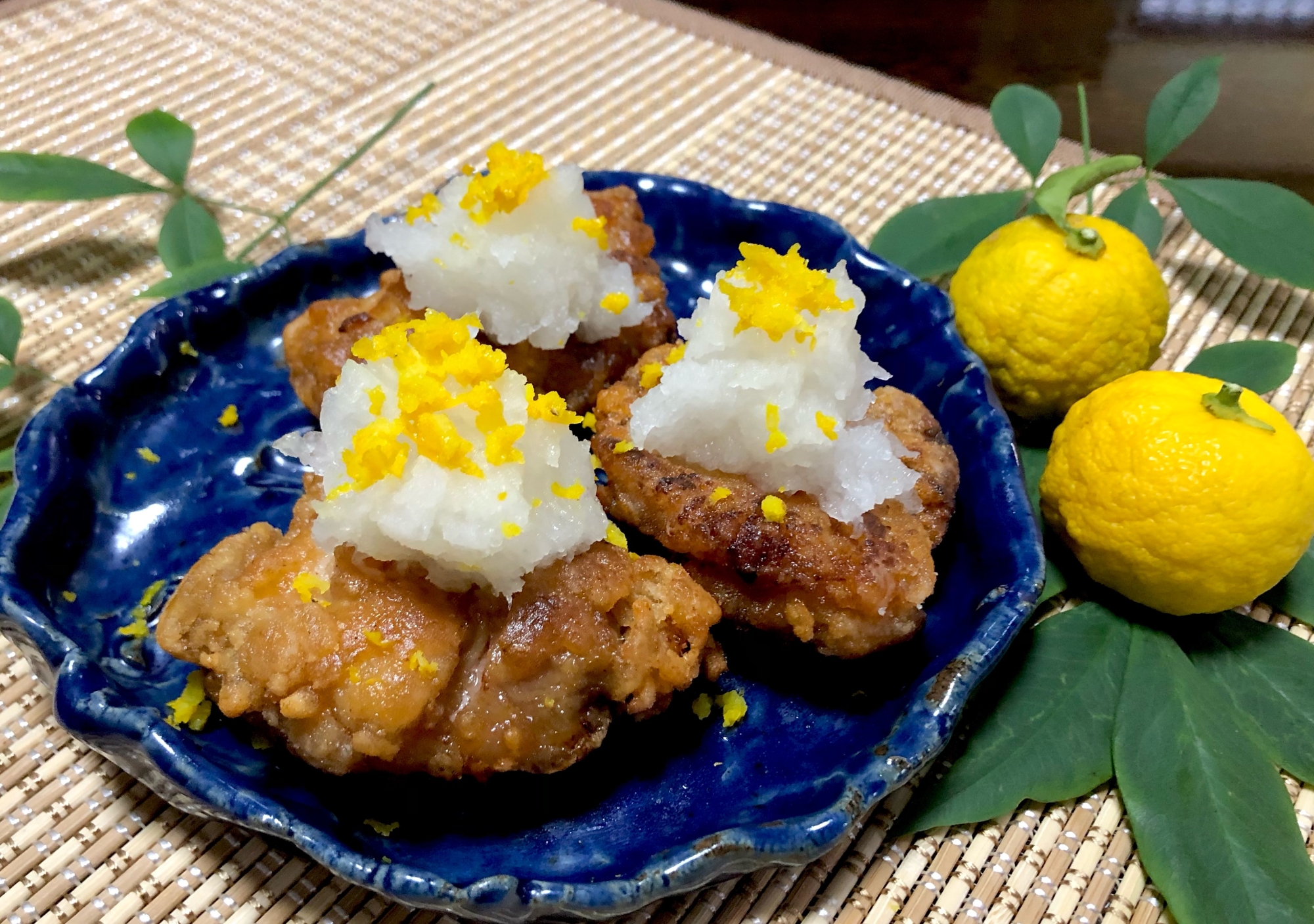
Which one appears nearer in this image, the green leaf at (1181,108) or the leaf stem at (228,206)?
the green leaf at (1181,108)

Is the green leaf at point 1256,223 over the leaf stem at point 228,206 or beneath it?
over

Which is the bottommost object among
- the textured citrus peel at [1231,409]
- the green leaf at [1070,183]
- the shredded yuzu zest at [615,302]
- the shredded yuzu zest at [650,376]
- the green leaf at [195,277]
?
the green leaf at [195,277]

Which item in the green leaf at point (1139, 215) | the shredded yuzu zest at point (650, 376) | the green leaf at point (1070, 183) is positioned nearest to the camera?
the shredded yuzu zest at point (650, 376)

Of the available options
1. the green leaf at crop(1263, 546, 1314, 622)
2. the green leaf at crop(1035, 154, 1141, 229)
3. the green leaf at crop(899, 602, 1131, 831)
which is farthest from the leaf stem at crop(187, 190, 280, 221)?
the green leaf at crop(1263, 546, 1314, 622)

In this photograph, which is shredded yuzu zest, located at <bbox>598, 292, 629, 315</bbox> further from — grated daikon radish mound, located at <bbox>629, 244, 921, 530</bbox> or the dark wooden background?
the dark wooden background

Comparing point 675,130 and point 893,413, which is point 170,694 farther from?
point 675,130

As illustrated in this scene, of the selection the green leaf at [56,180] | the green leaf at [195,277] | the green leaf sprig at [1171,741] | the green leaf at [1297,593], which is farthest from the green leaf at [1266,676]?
the green leaf at [56,180]

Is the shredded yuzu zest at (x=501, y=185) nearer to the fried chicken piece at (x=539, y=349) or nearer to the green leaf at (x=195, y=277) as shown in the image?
the fried chicken piece at (x=539, y=349)

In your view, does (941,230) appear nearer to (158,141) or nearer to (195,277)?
(195,277)
